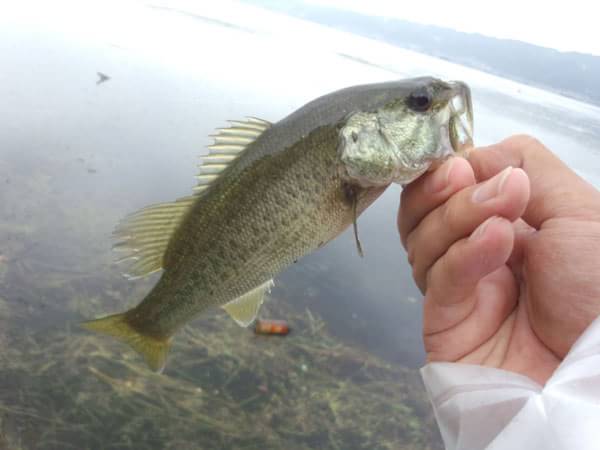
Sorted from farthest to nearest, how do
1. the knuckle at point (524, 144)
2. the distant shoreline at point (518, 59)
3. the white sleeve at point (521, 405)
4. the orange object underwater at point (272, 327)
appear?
the distant shoreline at point (518, 59), the orange object underwater at point (272, 327), the knuckle at point (524, 144), the white sleeve at point (521, 405)

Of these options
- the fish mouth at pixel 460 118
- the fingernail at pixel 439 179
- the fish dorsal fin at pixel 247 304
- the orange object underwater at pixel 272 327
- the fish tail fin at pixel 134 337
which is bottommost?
the orange object underwater at pixel 272 327

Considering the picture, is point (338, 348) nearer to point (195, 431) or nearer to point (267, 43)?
point (195, 431)

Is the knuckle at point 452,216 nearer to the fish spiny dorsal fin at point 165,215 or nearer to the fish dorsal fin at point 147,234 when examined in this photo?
the fish spiny dorsal fin at point 165,215

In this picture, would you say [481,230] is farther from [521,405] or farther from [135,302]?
[135,302]

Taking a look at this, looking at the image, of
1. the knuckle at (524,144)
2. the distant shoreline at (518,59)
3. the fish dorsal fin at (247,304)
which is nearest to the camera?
the knuckle at (524,144)

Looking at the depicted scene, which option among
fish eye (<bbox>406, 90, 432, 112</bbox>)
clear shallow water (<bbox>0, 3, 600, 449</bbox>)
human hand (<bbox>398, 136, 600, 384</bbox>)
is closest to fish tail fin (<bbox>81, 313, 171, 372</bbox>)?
human hand (<bbox>398, 136, 600, 384</bbox>)

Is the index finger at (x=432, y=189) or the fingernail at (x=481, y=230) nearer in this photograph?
the fingernail at (x=481, y=230)

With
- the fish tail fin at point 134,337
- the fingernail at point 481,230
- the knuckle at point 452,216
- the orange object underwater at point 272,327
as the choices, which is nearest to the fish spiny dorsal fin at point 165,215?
the fish tail fin at point 134,337

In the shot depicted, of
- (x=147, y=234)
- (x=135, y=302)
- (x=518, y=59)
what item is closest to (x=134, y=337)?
(x=147, y=234)
